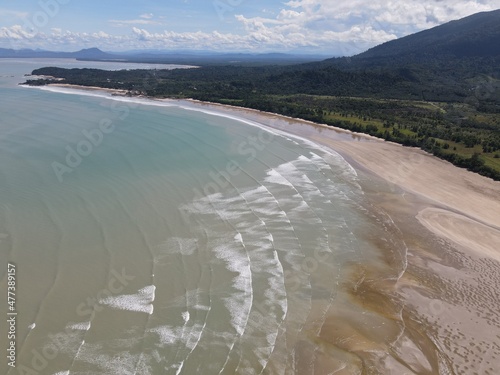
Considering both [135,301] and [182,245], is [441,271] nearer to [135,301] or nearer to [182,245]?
[182,245]

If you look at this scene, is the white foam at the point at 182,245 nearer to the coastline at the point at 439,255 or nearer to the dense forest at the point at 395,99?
the coastline at the point at 439,255

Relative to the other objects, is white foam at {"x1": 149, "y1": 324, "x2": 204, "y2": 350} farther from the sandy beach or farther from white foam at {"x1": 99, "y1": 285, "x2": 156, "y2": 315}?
the sandy beach

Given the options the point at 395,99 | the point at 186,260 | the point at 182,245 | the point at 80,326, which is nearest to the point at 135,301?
the point at 80,326

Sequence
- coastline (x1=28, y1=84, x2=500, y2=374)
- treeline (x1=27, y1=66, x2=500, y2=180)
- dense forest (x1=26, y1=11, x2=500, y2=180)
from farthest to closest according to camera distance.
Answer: dense forest (x1=26, y1=11, x2=500, y2=180) < treeline (x1=27, y1=66, x2=500, y2=180) < coastline (x1=28, y1=84, x2=500, y2=374)

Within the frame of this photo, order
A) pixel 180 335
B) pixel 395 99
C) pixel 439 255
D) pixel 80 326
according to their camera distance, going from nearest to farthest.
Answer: pixel 180 335 < pixel 80 326 < pixel 439 255 < pixel 395 99

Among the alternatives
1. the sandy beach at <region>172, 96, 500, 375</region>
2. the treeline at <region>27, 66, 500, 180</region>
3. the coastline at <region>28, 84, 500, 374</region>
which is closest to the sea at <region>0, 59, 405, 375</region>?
the sandy beach at <region>172, 96, 500, 375</region>

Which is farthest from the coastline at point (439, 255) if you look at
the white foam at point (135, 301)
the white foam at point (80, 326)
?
the white foam at point (80, 326)
